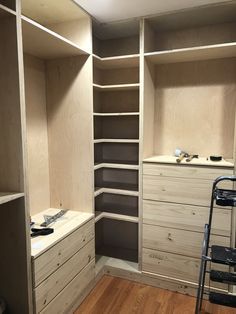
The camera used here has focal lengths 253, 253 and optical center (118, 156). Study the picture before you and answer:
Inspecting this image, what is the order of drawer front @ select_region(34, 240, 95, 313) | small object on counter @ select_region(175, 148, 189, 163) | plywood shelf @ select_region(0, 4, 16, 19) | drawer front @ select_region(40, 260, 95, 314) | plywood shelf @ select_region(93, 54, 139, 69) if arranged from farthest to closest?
1. small object on counter @ select_region(175, 148, 189, 163)
2. plywood shelf @ select_region(93, 54, 139, 69)
3. drawer front @ select_region(40, 260, 95, 314)
4. drawer front @ select_region(34, 240, 95, 313)
5. plywood shelf @ select_region(0, 4, 16, 19)

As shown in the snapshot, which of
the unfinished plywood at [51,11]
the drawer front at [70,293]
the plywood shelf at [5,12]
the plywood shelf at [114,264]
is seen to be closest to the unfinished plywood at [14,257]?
the drawer front at [70,293]

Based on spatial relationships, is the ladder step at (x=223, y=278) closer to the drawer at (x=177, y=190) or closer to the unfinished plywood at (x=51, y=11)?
the drawer at (x=177, y=190)

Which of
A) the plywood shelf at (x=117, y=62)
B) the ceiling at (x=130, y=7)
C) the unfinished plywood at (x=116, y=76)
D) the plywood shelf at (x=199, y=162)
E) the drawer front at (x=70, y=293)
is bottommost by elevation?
the drawer front at (x=70, y=293)

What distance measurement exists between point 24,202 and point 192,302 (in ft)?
5.42

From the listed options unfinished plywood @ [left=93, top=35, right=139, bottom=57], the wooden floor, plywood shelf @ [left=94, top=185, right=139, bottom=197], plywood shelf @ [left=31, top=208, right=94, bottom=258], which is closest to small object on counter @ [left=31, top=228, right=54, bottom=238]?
plywood shelf @ [left=31, top=208, right=94, bottom=258]

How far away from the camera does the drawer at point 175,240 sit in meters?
2.16

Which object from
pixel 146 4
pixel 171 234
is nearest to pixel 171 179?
pixel 171 234

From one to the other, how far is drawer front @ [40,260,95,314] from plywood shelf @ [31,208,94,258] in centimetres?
42

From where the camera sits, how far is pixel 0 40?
1442 mm

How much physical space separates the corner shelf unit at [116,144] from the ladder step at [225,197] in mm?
914

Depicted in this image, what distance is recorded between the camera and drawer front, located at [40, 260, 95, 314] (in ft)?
5.83

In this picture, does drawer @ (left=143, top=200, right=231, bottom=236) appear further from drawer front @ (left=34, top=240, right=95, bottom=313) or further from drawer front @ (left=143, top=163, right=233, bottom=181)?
drawer front @ (left=34, top=240, right=95, bottom=313)

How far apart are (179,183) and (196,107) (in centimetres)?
78

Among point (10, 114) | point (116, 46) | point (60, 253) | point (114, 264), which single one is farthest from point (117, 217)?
point (116, 46)
